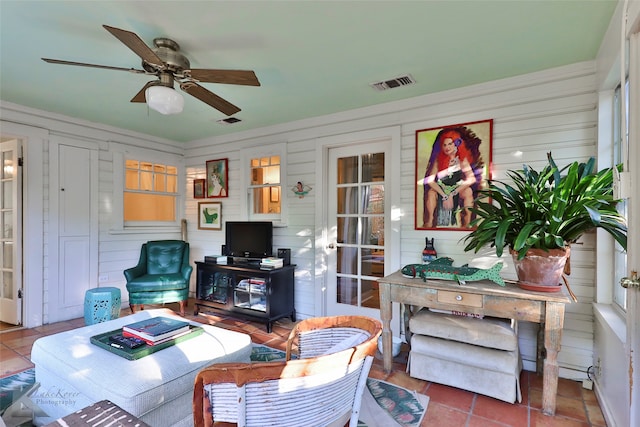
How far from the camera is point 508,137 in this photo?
2.71m

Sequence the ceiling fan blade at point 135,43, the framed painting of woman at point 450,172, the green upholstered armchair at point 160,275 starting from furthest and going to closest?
1. the green upholstered armchair at point 160,275
2. the framed painting of woman at point 450,172
3. the ceiling fan blade at point 135,43

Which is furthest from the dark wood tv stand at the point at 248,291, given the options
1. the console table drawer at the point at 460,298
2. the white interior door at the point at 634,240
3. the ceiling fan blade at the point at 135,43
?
the white interior door at the point at 634,240

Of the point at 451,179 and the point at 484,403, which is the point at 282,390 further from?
the point at 451,179

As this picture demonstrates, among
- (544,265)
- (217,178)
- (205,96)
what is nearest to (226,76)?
(205,96)

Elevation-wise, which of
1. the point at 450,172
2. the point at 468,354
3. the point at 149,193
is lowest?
the point at 468,354

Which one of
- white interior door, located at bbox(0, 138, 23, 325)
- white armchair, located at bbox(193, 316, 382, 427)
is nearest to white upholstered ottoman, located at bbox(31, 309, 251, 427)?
white armchair, located at bbox(193, 316, 382, 427)

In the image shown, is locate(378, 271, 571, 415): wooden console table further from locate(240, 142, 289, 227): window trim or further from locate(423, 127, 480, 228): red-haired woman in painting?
locate(240, 142, 289, 227): window trim

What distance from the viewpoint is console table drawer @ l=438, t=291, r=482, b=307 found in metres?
2.19

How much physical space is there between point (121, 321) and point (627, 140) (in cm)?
328

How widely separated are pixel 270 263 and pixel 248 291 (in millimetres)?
458

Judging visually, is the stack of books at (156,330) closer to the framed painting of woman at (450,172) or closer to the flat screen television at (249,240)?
the flat screen television at (249,240)

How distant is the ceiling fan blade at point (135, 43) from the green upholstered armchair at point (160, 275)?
9.14 ft

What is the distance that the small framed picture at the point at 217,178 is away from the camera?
14.9 feet

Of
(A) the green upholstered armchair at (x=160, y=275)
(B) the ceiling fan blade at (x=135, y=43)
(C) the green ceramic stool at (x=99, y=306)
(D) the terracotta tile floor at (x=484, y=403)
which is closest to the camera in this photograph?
(B) the ceiling fan blade at (x=135, y=43)
